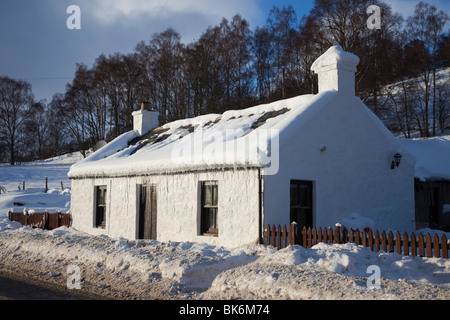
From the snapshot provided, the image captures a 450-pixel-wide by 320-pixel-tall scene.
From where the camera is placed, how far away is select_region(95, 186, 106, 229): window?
15.7 metres

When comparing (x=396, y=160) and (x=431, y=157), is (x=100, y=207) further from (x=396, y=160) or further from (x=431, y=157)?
(x=431, y=157)

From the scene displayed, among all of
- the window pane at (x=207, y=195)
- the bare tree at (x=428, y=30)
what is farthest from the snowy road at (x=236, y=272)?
the bare tree at (x=428, y=30)

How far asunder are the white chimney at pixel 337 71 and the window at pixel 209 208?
4.36m

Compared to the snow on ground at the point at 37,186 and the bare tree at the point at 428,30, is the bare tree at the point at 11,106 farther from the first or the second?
the bare tree at the point at 428,30

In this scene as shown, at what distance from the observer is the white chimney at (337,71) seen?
1223 cm

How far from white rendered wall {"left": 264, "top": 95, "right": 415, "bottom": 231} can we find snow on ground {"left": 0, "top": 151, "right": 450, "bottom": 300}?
85.4 inches

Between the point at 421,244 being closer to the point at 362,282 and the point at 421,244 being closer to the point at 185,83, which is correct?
the point at 362,282

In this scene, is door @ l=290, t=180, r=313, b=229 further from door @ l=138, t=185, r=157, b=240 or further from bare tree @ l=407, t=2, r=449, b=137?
bare tree @ l=407, t=2, r=449, b=137

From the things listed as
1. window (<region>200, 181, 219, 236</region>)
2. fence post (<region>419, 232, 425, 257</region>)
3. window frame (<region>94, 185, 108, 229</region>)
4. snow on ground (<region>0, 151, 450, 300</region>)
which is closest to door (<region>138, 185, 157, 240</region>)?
window (<region>200, 181, 219, 236</region>)

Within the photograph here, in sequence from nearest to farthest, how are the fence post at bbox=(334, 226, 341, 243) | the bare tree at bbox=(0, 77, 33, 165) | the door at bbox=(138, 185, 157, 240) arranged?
the fence post at bbox=(334, 226, 341, 243) → the door at bbox=(138, 185, 157, 240) → the bare tree at bbox=(0, 77, 33, 165)

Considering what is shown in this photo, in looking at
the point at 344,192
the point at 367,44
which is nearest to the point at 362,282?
the point at 344,192

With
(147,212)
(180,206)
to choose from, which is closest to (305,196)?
(180,206)

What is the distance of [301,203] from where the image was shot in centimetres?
1095

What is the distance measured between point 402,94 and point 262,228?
106 feet
